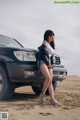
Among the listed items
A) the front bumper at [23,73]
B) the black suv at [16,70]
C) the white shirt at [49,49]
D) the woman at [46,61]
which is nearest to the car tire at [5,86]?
the black suv at [16,70]

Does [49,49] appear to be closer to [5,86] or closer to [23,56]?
[23,56]

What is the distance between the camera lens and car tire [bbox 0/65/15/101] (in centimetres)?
756

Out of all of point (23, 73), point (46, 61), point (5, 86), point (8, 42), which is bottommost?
point (5, 86)

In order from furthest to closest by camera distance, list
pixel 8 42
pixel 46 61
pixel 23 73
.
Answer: pixel 8 42
pixel 23 73
pixel 46 61

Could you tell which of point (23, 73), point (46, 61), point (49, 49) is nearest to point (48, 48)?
point (49, 49)

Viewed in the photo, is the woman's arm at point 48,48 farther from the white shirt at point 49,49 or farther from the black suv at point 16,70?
the black suv at point 16,70

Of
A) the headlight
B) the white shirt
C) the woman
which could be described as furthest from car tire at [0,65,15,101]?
the white shirt

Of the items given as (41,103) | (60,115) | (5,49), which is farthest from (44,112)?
(5,49)

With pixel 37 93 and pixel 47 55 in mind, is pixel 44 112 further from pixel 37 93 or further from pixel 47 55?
pixel 37 93

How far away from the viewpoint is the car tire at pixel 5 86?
7562 millimetres

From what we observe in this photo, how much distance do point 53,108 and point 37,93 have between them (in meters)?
2.90

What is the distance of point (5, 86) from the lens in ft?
24.8

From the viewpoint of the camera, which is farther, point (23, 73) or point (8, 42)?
point (8, 42)

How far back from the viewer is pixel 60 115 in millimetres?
6004
